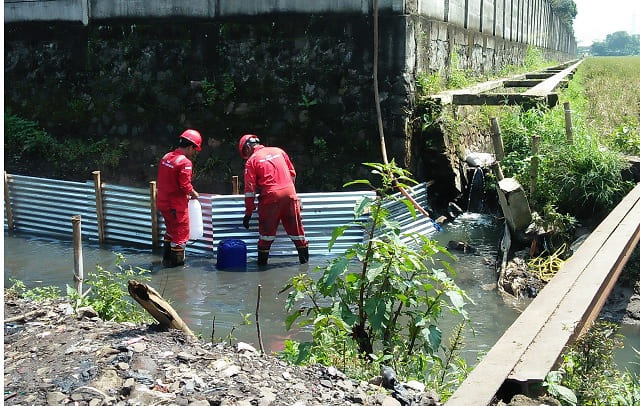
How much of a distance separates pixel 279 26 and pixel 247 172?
4.65 metres

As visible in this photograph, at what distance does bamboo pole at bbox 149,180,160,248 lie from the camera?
1049 cm

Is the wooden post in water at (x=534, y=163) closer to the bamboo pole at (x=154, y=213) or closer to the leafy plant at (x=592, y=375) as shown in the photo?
the bamboo pole at (x=154, y=213)

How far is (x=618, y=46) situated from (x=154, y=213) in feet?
624

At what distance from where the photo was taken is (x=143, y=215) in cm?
1084

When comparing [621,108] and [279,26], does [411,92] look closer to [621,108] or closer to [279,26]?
[279,26]

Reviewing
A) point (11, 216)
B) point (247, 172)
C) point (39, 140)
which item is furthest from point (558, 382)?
point (39, 140)

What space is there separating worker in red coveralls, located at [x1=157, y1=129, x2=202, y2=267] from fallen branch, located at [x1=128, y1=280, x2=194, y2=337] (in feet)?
14.5

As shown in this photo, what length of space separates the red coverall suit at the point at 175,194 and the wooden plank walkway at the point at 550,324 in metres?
Answer: 5.28

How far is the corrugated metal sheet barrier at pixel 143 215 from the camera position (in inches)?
411

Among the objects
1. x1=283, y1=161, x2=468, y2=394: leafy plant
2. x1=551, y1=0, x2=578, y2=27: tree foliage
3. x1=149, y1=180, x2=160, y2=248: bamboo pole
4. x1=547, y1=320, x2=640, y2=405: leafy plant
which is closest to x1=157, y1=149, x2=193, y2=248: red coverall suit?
x1=149, y1=180, x2=160, y2=248: bamboo pole

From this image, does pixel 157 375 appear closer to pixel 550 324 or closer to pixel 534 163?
pixel 550 324

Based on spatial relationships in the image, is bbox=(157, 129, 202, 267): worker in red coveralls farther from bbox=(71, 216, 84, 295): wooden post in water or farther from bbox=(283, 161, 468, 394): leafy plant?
bbox=(283, 161, 468, 394): leafy plant

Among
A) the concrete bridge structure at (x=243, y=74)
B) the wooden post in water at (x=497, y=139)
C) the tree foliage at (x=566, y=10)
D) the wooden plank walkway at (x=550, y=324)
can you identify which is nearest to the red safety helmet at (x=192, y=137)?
the concrete bridge structure at (x=243, y=74)

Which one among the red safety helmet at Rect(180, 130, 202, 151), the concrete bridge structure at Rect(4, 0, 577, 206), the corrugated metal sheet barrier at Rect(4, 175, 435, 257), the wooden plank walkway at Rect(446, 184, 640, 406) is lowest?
the corrugated metal sheet barrier at Rect(4, 175, 435, 257)
